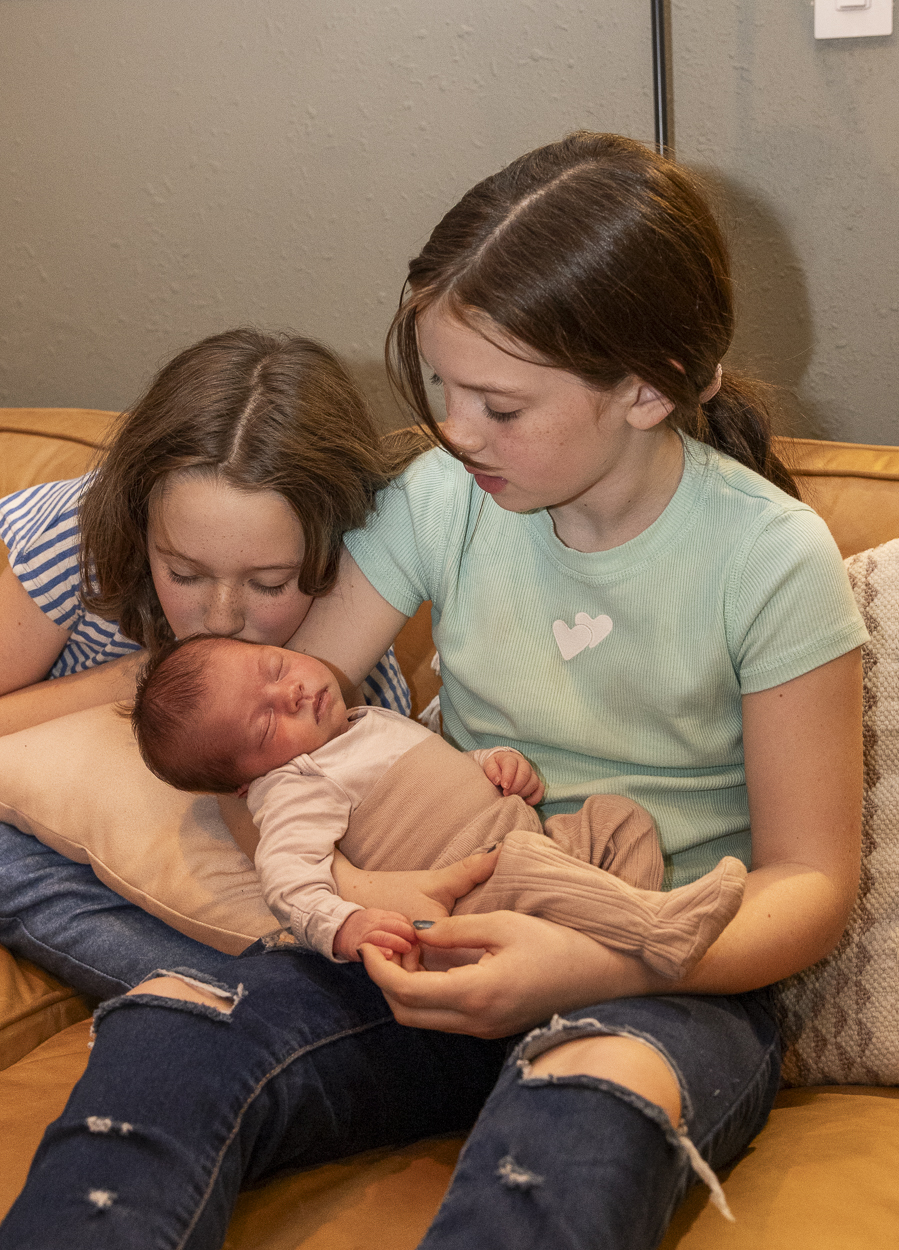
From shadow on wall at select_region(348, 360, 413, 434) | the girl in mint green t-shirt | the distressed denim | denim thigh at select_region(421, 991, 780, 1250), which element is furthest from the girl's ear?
shadow on wall at select_region(348, 360, 413, 434)

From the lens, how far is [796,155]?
1.73 metres

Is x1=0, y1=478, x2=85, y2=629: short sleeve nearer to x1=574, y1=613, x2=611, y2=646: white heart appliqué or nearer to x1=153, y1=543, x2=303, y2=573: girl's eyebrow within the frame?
x1=153, y1=543, x2=303, y2=573: girl's eyebrow

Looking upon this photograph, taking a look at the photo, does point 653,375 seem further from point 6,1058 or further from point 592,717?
point 6,1058

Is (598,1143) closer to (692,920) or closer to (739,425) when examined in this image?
(692,920)

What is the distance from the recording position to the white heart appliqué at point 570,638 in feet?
3.85

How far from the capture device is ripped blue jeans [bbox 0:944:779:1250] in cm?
79

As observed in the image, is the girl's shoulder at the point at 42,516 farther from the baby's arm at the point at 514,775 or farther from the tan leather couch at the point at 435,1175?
the baby's arm at the point at 514,775

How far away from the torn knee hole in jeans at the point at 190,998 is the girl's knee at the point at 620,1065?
0.28 metres

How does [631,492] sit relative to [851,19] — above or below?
below

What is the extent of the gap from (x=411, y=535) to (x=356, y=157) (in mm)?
974

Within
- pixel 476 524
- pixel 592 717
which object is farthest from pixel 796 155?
pixel 592 717

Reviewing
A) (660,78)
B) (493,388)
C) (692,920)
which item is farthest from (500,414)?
(660,78)

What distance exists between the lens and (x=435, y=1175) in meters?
1.02

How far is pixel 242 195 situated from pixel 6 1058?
150 centimetres
